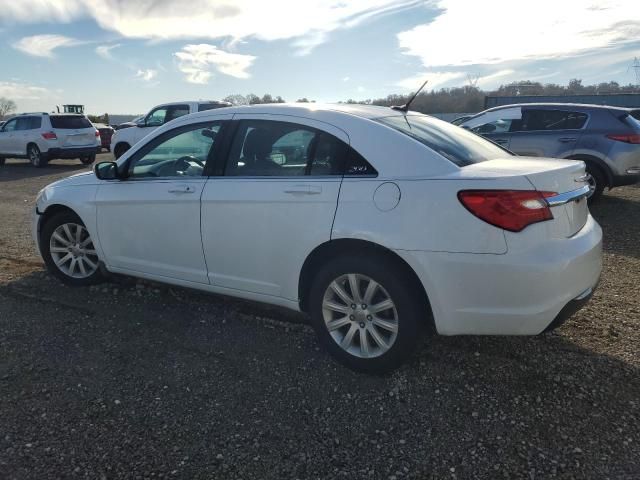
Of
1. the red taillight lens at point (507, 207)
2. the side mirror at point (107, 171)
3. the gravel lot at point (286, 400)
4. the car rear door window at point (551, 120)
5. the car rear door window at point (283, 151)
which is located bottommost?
the gravel lot at point (286, 400)

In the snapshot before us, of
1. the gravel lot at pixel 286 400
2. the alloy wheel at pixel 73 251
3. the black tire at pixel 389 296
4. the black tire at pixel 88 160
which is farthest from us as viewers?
the black tire at pixel 88 160

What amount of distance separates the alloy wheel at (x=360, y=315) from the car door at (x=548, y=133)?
650 cm

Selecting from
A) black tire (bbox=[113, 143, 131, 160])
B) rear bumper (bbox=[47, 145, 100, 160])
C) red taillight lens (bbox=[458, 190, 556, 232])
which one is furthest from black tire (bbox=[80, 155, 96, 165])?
red taillight lens (bbox=[458, 190, 556, 232])

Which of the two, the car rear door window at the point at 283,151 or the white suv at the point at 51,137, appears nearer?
the car rear door window at the point at 283,151

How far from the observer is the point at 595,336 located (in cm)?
357

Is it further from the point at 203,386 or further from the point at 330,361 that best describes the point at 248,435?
the point at 330,361

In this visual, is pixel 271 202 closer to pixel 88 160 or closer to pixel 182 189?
pixel 182 189

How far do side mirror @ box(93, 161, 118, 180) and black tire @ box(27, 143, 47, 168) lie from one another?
14.8 metres

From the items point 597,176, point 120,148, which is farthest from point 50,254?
point 120,148

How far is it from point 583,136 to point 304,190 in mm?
6799

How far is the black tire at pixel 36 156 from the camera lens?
1694 centimetres

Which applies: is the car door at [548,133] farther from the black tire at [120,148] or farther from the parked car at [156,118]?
the black tire at [120,148]

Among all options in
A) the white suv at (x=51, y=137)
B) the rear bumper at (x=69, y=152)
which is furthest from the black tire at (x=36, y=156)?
the rear bumper at (x=69, y=152)

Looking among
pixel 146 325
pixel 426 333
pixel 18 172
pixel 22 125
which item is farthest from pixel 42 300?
pixel 22 125
